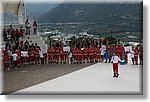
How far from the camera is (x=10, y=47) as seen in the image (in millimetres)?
13812

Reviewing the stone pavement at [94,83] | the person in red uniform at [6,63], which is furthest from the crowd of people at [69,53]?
the stone pavement at [94,83]

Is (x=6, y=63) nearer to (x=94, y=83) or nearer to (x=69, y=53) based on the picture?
(x=69, y=53)

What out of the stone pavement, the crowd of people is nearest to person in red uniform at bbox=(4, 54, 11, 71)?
the crowd of people

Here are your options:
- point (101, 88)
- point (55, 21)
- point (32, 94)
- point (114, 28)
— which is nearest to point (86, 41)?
point (114, 28)

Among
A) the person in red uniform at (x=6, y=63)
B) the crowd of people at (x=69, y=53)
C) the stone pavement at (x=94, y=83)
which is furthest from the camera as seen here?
the crowd of people at (x=69, y=53)

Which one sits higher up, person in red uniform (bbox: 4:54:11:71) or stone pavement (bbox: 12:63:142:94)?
person in red uniform (bbox: 4:54:11:71)

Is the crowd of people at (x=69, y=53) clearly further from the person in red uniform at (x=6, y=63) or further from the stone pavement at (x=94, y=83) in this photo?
the stone pavement at (x=94, y=83)

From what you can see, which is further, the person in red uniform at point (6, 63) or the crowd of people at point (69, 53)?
the crowd of people at point (69, 53)

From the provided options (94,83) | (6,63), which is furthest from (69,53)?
(94,83)

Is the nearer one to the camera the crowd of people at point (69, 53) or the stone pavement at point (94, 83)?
the stone pavement at point (94, 83)

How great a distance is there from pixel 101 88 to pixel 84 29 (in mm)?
8433

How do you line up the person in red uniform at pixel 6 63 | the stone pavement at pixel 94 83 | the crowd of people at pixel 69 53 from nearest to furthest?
the stone pavement at pixel 94 83 → the person in red uniform at pixel 6 63 → the crowd of people at pixel 69 53

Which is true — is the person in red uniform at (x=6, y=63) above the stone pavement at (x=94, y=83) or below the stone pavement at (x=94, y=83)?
above

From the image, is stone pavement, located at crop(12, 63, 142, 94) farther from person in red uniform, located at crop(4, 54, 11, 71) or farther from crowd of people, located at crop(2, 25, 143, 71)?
person in red uniform, located at crop(4, 54, 11, 71)
